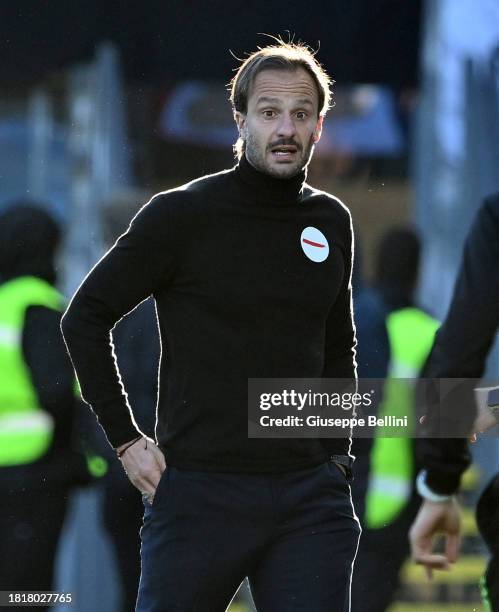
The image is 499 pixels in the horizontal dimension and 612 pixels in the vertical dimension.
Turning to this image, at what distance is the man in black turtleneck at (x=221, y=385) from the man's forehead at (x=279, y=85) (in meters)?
0.08

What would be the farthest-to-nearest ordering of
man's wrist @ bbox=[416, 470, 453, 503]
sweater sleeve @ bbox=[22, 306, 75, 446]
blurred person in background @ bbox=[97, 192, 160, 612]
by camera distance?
blurred person in background @ bbox=[97, 192, 160, 612] < sweater sleeve @ bbox=[22, 306, 75, 446] < man's wrist @ bbox=[416, 470, 453, 503]

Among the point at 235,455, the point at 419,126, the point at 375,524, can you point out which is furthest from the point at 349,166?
the point at 235,455

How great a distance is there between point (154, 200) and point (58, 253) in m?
1.24

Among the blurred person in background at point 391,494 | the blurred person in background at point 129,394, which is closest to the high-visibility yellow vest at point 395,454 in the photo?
the blurred person in background at point 391,494

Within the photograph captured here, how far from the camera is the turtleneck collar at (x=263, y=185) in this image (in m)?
2.74

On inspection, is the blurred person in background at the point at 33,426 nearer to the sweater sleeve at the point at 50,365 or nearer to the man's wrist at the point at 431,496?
the sweater sleeve at the point at 50,365

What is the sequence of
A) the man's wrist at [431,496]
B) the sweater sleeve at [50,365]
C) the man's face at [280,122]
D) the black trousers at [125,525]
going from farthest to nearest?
the black trousers at [125,525] < the sweater sleeve at [50,365] < the man's wrist at [431,496] < the man's face at [280,122]

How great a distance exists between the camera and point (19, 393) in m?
3.70

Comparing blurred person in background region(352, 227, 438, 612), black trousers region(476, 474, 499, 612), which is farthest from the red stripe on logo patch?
blurred person in background region(352, 227, 438, 612)

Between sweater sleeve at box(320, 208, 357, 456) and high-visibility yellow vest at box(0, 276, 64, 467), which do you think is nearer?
sweater sleeve at box(320, 208, 357, 456)

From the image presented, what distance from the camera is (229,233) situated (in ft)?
8.86

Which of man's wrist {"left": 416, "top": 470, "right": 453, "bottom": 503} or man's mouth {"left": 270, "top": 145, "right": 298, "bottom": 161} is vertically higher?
man's mouth {"left": 270, "top": 145, "right": 298, "bottom": 161}

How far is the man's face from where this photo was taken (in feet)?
9.02

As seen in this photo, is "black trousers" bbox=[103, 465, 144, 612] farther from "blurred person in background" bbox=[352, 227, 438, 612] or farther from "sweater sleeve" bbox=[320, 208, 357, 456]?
"sweater sleeve" bbox=[320, 208, 357, 456]
